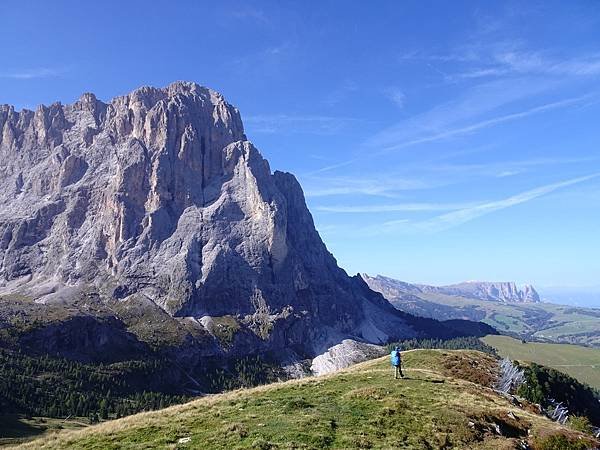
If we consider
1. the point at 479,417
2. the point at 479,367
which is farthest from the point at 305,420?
the point at 479,367

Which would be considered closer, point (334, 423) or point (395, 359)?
point (334, 423)

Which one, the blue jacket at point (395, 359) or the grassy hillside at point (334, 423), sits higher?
the blue jacket at point (395, 359)

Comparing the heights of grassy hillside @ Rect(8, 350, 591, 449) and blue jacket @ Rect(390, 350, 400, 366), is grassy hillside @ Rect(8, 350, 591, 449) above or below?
below

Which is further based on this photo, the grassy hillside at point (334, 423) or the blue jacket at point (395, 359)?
the blue jacket at point (395, 359)

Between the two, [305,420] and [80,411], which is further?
[80,411]

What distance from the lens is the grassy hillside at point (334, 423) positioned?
30844 mm

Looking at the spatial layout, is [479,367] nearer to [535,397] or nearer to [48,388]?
[535,397]

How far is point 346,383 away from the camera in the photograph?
5144 cm

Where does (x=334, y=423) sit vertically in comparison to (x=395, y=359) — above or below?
below

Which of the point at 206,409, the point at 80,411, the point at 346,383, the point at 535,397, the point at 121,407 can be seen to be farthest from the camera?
the point at 121,407

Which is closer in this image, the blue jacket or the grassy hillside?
the grassy hillside

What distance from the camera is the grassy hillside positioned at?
30844mm

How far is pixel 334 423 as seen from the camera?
3388 centimetres

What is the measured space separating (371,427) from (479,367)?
4383 centimetres
